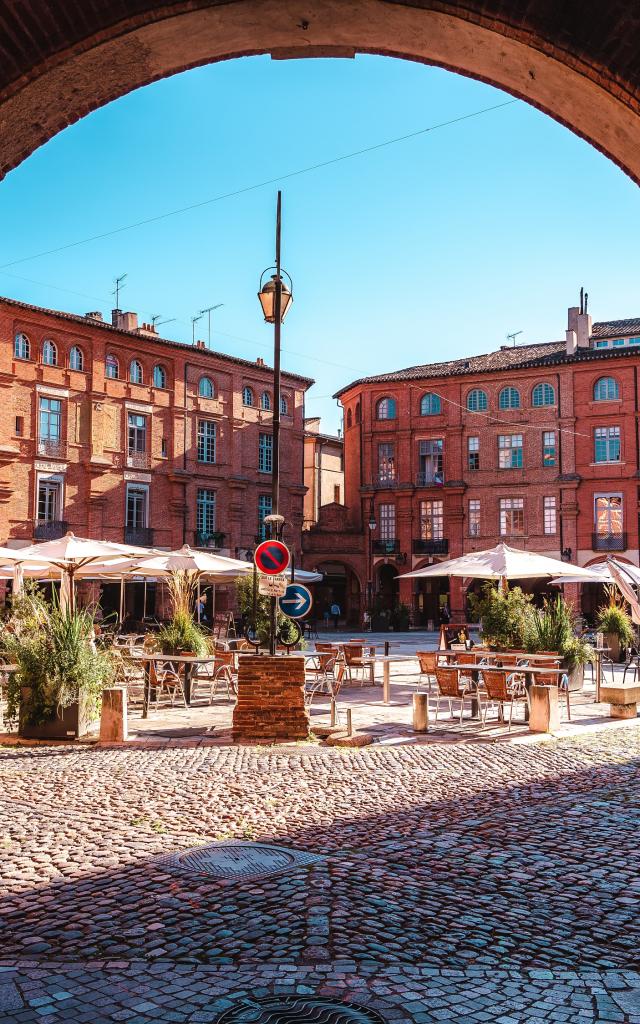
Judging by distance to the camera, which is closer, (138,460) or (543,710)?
(543,710)

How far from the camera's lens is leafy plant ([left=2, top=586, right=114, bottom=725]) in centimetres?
959

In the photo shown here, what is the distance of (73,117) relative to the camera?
438cm

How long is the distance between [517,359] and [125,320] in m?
17.7

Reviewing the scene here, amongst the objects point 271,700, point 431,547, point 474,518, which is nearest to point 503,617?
point 271,700

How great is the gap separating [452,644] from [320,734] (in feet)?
22.6

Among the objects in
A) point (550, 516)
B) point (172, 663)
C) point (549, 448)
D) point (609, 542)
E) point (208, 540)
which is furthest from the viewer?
point (549, 448)

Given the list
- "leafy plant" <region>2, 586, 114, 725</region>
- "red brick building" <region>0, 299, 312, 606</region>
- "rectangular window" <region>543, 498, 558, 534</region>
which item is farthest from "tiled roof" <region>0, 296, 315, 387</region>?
"leafy plant" <region>2, 586, 114, 725</region>

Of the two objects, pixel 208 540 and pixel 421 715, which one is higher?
pixel 208 540

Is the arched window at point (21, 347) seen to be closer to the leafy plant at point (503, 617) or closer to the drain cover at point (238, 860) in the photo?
the leafy plant at point (503, 617)

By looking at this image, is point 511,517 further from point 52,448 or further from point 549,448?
point 52,448

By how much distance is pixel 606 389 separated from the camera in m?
39.7

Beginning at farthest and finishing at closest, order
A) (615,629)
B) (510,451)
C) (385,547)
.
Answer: (385,547), (510,451), (615,629)

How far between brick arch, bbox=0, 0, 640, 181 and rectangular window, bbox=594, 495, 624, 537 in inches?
1419

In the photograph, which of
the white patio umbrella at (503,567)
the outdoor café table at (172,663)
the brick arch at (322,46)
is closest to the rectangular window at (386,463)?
the white patio umbrella at (503,567)
